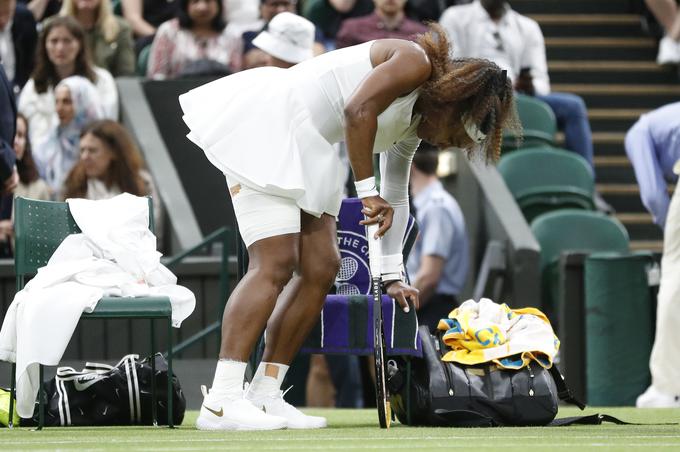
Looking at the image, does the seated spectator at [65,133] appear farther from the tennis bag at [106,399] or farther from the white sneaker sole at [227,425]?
the white sneaker sole at [227,425]

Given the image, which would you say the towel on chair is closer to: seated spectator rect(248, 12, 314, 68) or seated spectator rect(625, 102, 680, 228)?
seated spectator rect(248, 12, 314, 68)

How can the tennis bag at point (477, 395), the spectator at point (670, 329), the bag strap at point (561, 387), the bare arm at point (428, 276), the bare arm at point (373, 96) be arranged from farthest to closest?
the bare arm at point (428, 276), the spectator at point (670, 329), the bag strap at point (561, 387), the tennis bag at point (477, 395), the bare arm at point (373, 96)

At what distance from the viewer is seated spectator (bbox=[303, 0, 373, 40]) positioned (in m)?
12.8

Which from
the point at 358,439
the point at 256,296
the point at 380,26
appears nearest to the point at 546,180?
the point at 380,26

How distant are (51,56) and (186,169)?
47.4 inches

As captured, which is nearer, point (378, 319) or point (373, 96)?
point (373, 96)

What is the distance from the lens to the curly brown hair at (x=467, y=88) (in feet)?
20.3

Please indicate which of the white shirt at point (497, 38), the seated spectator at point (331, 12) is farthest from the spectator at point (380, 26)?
the seated spectator at point (331, 12)

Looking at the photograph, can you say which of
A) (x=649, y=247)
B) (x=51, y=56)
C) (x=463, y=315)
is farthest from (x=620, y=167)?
(x=463, y=315)

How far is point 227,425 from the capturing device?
6023 millimetres

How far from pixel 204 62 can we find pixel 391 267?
517 centimetres

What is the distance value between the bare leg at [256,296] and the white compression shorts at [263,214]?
0.03 meters

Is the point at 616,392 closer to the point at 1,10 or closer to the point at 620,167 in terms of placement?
the point at 620,167

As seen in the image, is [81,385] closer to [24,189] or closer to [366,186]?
[366,186]
